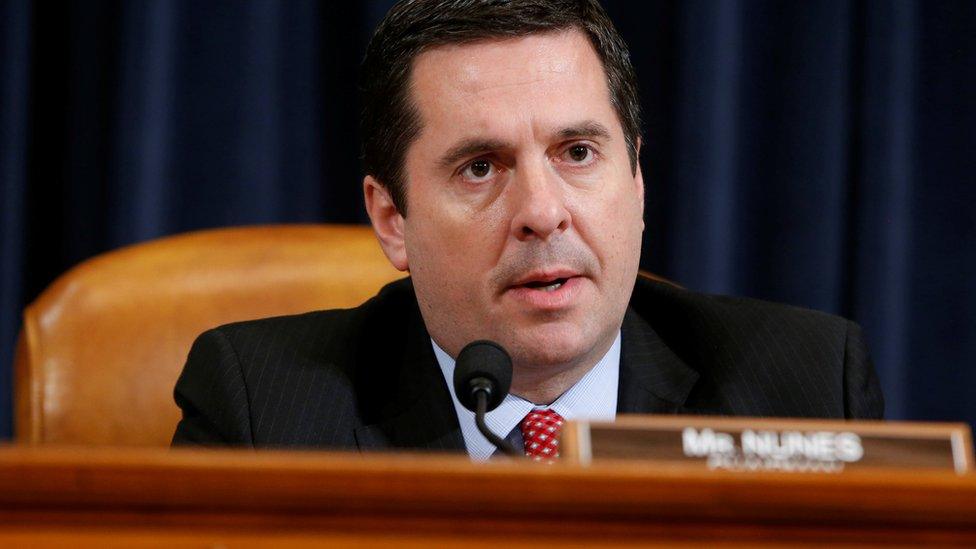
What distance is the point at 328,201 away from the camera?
2.44 meters

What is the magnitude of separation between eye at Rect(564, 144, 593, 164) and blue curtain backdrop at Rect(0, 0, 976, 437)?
0.79m

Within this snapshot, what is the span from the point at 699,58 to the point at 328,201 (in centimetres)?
80

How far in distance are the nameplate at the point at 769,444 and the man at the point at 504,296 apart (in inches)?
23.1

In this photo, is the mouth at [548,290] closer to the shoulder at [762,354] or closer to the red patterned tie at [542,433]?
the red patterned tie at [542,433]

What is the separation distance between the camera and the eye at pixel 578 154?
1.61 m

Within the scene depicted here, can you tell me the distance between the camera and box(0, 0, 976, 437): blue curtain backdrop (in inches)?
91.7

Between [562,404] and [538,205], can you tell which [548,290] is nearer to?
[538,205]

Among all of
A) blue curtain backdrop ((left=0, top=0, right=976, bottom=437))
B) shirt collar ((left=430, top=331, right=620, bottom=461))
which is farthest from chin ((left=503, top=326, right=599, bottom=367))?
blue curtain backdrop ((left=0, top=0, right=976, bottom=437))

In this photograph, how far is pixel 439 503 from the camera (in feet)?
2.74

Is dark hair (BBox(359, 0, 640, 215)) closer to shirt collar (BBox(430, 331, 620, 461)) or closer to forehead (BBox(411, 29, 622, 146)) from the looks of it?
forehead (BBox(411, 29, 622, 146))

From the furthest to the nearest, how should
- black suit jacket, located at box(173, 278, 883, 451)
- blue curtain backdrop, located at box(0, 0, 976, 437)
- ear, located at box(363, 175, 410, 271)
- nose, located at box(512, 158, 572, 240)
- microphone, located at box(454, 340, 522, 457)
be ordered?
blue curtain backdrop, located at box(0, 0, 976, 437) → ear, located at box(363, 175, 410, 271) → black suit jacket, located at box(173, 278, 883, 451) → nose, located at box(512, 158, 572, 240) → microphone, located at box(454, 340, 522, 457)

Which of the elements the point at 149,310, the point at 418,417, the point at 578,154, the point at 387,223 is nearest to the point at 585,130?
the point at 578,154

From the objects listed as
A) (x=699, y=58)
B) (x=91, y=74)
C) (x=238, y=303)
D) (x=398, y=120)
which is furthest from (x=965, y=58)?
(x=91, y=74)

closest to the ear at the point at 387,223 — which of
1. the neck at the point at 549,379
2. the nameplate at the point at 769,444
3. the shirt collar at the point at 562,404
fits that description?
the shirt collar at the point at 562,404
